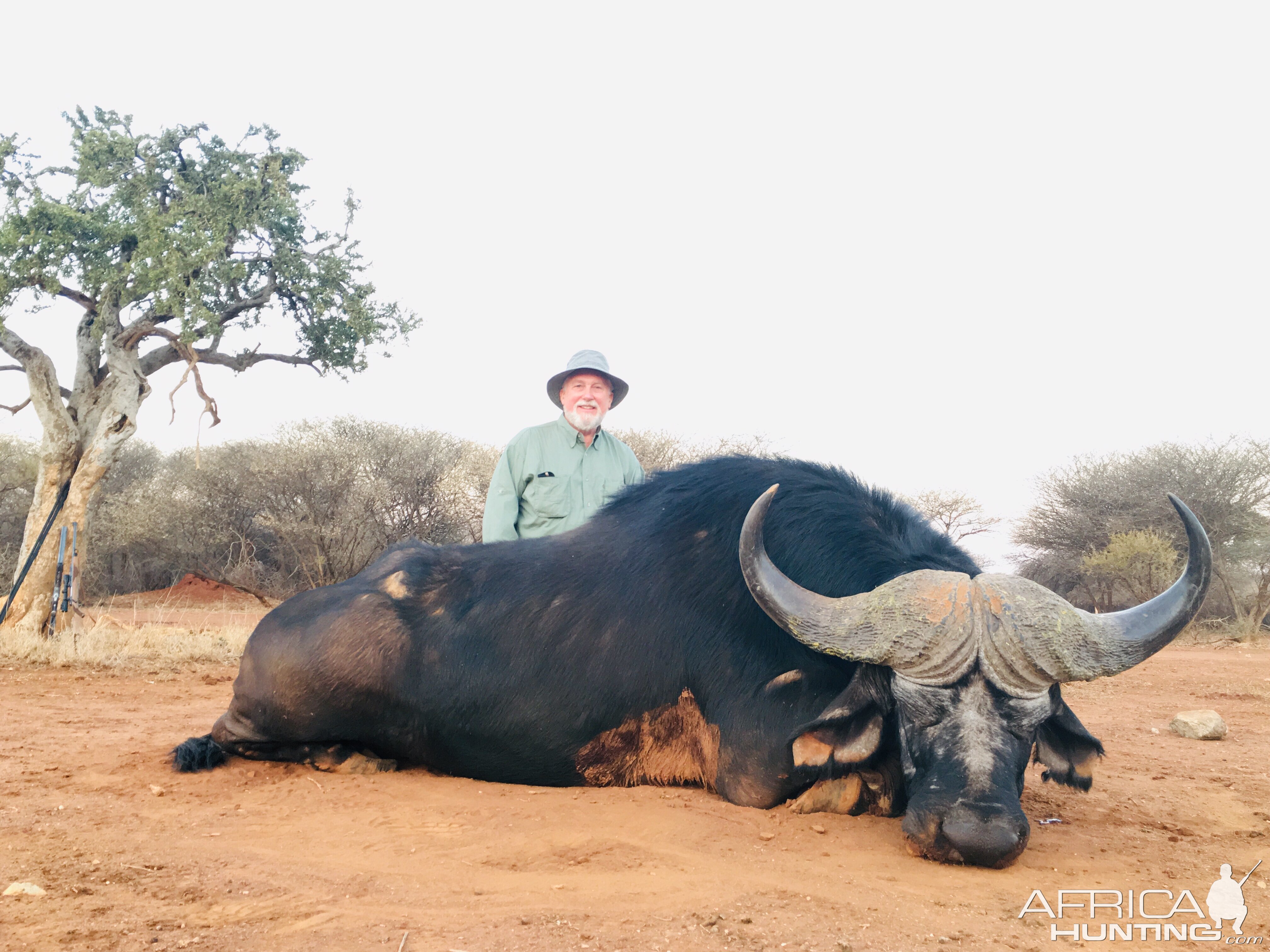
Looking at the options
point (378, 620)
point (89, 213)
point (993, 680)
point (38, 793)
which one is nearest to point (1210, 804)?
point (993, 680)

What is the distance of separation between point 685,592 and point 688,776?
85cm

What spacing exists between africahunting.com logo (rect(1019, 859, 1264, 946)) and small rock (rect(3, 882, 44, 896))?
2.83 m

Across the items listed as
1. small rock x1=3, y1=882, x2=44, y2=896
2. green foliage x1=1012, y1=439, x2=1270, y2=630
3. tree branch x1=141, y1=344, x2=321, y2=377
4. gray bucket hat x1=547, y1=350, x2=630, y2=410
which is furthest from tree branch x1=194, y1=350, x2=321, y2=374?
green foliage x1=1012, y1=439, x2=1270, y2=630

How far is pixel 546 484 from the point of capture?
6.02m

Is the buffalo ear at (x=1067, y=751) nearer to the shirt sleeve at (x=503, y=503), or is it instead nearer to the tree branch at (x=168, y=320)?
the shirt sleeve at (x=503, y=503)

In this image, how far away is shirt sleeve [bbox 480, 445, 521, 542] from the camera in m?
5.86

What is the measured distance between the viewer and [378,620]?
434 centimetres

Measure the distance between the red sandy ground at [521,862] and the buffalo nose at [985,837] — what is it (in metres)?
0.06

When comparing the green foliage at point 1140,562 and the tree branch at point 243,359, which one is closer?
the tree branch at point 243,359

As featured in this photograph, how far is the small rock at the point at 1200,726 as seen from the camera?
6.00 meters

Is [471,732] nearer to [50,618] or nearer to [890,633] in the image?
[890,633]

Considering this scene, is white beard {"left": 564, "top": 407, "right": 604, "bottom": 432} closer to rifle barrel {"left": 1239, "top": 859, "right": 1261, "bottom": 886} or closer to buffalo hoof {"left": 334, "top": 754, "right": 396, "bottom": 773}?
buffalo hoof {"left": 334, "top": 754, "right": 396, "bottom": 773}

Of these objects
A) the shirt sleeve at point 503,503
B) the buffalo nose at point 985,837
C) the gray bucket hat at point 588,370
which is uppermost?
the gray bucket hat at point 588,370

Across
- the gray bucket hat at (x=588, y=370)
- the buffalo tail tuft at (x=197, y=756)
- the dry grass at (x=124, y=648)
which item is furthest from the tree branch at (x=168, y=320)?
the buffalo tail tuft at (x=197, y=756)
